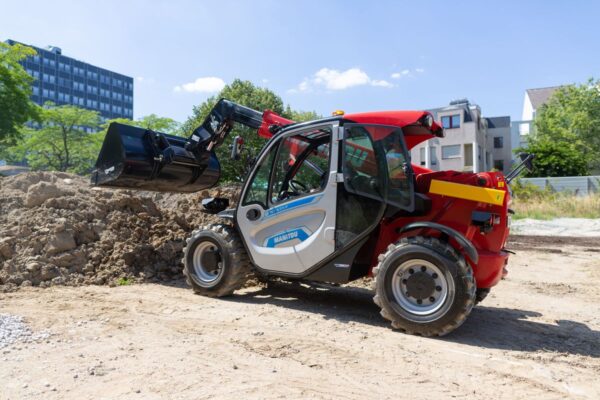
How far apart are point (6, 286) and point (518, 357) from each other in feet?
20.7

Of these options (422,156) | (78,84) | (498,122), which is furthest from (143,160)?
(78,84)

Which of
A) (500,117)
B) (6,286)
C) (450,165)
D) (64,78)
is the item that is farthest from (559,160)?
(64,78)

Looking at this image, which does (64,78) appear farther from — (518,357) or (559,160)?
(518,357)

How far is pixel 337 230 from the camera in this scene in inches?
212

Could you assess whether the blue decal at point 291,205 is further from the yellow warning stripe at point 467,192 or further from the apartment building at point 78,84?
the apartment building at point 78,84

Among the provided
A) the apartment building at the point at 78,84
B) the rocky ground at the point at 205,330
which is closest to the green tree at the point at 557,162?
the rocky ground at the point at 205,330

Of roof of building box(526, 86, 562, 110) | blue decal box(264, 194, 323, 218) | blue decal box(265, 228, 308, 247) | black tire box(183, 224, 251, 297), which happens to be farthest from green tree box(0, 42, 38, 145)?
roof of building box(526, 86, 562, 110)

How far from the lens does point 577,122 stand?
38.6m

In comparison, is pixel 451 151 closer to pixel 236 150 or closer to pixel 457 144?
pixel 457 144

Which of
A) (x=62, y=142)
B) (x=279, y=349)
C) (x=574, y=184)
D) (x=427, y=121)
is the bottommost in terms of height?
(x=279, y=349)

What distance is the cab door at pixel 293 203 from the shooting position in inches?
216

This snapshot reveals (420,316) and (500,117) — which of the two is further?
(500,117)

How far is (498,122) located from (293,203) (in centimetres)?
5302

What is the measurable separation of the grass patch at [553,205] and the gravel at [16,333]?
1912 centimetres
